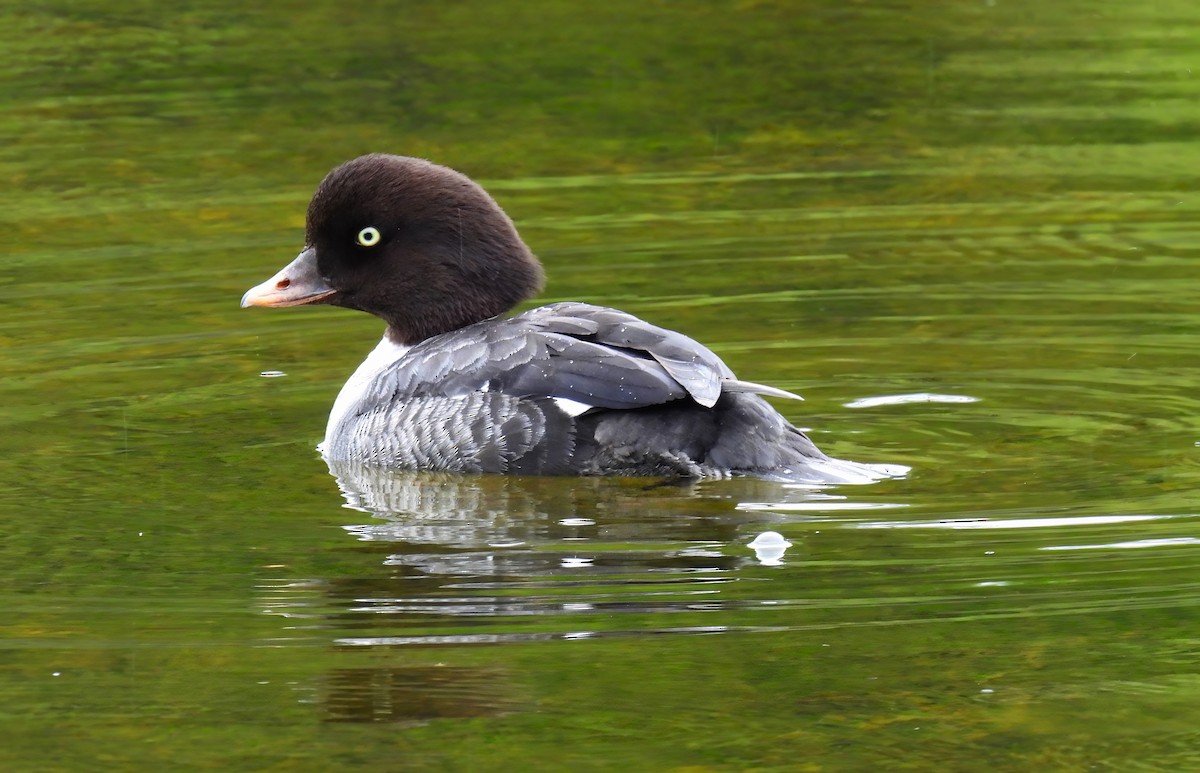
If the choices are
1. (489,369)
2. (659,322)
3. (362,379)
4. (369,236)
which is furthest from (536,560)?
(659,322)

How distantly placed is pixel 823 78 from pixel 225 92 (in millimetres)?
4467

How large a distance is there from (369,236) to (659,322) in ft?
6.67

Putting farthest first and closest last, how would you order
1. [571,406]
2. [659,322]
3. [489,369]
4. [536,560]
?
[659,322] < [489,369] < [571,406] < [536,560]

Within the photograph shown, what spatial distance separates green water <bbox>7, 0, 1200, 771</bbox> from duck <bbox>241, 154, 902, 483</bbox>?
151 millimetres

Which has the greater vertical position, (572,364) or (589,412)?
(572,364)

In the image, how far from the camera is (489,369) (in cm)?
813

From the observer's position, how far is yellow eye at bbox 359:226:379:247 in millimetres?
8898

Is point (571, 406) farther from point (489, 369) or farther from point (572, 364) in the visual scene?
point (489, 369)

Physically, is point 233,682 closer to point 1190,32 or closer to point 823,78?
point 823,78

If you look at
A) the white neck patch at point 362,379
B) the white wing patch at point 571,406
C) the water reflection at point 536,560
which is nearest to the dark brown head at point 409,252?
the white neck patch at point 362,379

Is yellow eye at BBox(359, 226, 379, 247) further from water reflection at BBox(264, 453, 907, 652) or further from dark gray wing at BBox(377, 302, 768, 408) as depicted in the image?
water reflection at BBox(264, 453, 907, 652)

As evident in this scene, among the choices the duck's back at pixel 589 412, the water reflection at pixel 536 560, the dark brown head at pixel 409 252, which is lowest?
the water reflection at pixel 536 560

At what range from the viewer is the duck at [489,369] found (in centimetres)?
780

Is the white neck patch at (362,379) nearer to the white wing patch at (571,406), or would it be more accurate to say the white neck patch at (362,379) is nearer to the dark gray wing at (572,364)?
the dark gray wing at (572,364)
